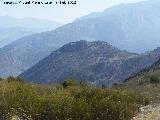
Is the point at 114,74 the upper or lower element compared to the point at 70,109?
lower

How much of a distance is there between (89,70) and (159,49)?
1504 inches

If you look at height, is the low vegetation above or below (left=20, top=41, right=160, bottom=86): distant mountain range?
above

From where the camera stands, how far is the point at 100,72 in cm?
16925

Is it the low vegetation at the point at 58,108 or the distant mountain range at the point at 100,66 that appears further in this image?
the distant mountain range at the point at 100,66

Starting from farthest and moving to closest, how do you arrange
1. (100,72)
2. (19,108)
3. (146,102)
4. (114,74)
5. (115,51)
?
1. (115,51)
2. (100,72)
3. (114,74)
4. (146,102)
5. (19,108)

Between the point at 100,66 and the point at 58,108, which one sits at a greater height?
the point at 58,108

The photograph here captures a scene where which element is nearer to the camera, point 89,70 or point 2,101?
point 2,101

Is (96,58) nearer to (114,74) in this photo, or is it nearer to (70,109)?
(114,74)

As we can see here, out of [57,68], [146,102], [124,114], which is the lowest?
[57,68]

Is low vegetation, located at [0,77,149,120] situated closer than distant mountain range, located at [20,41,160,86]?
Yes

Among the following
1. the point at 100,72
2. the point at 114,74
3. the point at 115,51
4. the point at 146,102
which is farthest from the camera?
the point at 115,51

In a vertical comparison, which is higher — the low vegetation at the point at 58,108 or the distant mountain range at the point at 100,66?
the low vegetation at the point at 58,108

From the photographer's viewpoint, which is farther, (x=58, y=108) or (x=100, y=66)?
(x=100, y=66)

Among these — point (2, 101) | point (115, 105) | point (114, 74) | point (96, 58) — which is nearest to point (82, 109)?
point (115, 105)
